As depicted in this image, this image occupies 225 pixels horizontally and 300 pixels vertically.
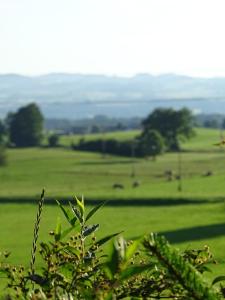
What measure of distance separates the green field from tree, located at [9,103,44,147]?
19.1 m

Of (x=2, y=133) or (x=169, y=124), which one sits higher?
(x=169, y=124)

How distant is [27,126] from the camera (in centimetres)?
12181

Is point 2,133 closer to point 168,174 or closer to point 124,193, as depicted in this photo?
point 168,174

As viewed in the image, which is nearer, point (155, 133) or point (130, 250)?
point (130, 250)

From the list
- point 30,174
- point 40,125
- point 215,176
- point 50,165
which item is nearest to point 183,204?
point 215,176

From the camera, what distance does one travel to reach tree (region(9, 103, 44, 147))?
400 ft

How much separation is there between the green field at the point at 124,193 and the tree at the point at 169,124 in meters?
3.80

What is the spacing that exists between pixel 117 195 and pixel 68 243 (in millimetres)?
53907

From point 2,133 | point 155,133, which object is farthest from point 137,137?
point 2,133

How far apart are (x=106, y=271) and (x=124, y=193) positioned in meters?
56.5

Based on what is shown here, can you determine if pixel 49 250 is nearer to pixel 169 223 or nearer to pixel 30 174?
pixel 169 223

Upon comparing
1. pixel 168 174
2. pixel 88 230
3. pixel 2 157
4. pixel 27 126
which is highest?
pixel 88 230

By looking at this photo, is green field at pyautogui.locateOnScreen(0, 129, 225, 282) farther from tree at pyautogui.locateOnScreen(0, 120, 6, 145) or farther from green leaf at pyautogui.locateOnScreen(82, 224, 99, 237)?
tree at pyautogui.locateOnScreen(0, 120, 6, 145)

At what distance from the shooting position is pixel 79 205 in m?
2.41
